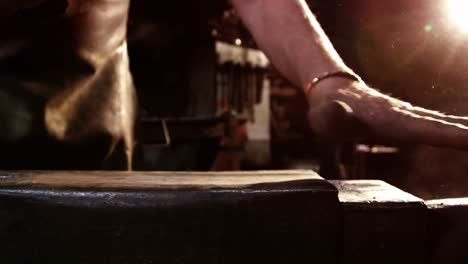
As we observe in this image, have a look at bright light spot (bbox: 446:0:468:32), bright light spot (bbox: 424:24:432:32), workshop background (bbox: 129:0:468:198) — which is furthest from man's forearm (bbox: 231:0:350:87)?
bright light spot (bbox: 424:24:432:32)

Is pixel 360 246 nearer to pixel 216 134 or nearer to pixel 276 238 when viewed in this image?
pixel 276 238

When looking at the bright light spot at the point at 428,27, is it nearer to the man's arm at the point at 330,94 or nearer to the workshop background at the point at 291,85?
the workshop background at the point at 291,85

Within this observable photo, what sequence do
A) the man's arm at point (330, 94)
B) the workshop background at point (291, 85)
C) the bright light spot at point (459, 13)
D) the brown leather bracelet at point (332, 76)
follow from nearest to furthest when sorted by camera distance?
the man's arm at point (330, 94) → the brown leather bracelet at point (332, 76) → the bright light spot at point (459, 13) → the workshop background at point (291, 85)

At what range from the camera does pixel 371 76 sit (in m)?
2.96

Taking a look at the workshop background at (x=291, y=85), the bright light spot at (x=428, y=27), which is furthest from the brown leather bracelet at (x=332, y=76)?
the bright light spot at (x=428, y=27)

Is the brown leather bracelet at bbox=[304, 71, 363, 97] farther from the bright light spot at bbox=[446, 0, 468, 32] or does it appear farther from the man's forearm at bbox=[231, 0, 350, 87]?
the bright light spot at bbox=[446, 0, 468, 32]

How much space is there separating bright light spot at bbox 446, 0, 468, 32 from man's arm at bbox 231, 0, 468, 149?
3.46ft

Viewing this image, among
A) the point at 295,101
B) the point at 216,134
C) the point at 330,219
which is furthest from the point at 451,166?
the point at 295,101

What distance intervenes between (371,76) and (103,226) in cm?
251

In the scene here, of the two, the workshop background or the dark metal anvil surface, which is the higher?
the workshop background

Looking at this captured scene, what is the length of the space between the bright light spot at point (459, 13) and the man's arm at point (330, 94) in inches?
41.5

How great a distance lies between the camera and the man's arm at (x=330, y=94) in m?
1.04

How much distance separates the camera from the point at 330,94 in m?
1.24

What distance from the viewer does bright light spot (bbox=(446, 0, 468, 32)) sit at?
6.87 feet
